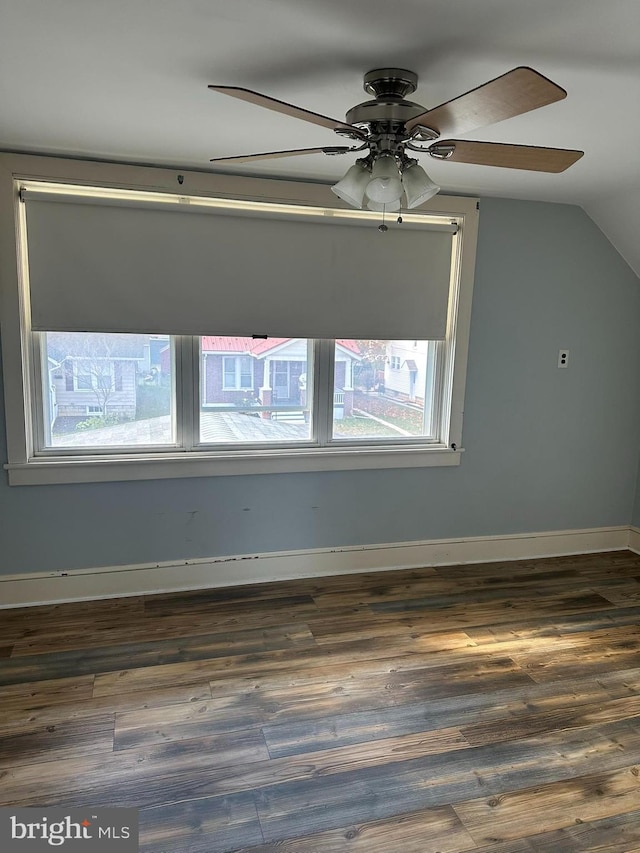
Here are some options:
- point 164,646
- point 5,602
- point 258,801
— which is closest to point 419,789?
point 258,801

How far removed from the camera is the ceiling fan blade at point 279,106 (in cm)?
152

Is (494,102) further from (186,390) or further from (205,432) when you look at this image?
(205,432)

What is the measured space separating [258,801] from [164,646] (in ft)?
3.46

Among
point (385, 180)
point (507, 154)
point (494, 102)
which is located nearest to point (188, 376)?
point (385, 180)

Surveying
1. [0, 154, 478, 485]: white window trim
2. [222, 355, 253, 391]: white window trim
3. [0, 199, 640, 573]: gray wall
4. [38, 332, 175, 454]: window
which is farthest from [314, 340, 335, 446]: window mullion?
[38, 332, 175, 454]: window

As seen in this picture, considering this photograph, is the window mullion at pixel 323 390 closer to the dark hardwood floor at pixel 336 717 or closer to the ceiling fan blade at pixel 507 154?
the dark hardwood floor at pixel 336 717

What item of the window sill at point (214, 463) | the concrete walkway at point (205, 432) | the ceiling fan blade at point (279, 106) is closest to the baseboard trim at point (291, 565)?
the window sill at point (214, 463)

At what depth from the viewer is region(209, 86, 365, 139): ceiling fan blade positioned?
1.52 metres

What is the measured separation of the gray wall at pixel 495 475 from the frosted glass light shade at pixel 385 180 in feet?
6.38

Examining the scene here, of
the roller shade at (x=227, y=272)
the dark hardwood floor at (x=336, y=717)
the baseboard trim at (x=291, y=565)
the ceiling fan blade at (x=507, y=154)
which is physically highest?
the ceiling fan blade at (x=507, y=154)

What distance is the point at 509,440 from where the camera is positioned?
3902mm

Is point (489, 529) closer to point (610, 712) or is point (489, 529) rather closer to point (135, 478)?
point (610, 712)

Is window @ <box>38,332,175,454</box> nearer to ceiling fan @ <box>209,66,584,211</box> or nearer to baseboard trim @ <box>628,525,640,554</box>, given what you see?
ceiling fan @ <box>209,66,584,211</box>

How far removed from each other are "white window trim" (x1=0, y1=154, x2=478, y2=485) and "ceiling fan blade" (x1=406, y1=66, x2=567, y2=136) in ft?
5.49
